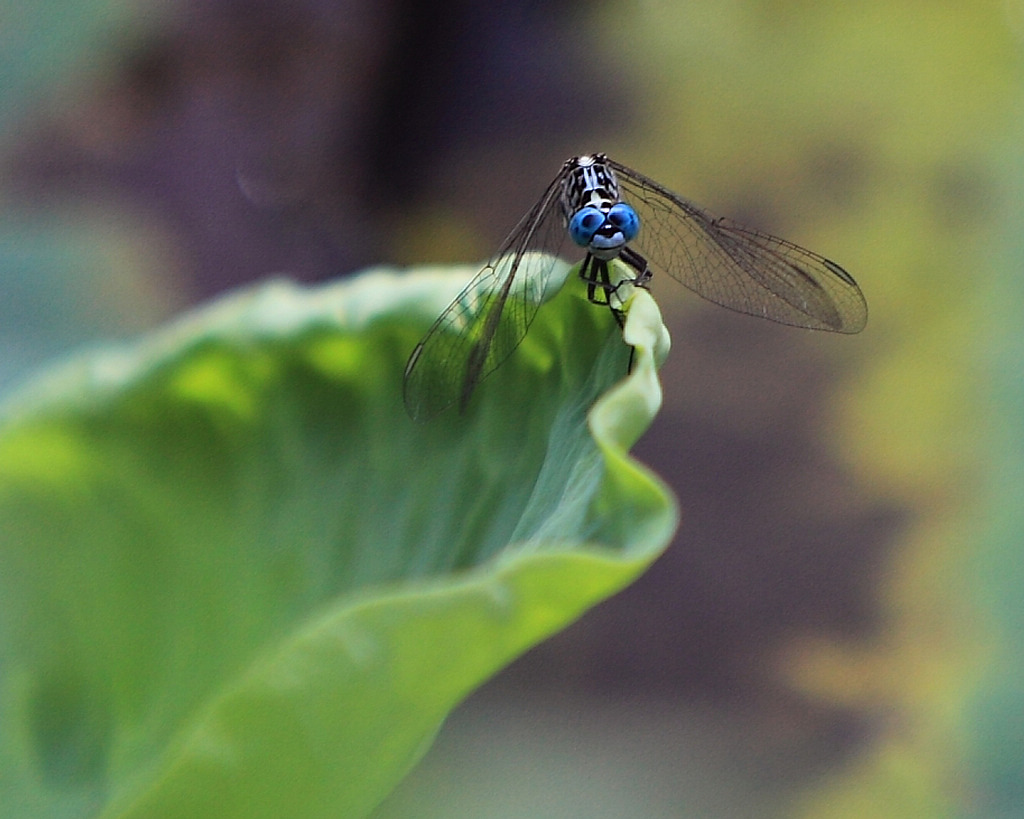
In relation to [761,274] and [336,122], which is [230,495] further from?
[336,122]

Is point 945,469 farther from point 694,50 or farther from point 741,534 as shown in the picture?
point 694,50

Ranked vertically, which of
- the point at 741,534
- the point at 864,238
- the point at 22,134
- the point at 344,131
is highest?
the point at 344,131

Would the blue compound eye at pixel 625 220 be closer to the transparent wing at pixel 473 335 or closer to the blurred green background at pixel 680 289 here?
the transparent wing at pixel 473 335

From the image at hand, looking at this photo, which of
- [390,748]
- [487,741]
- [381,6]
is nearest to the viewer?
[390,748]

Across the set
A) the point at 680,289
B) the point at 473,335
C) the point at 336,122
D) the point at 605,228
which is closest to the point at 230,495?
the point at 473,335

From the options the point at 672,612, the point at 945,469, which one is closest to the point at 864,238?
the point at 945,469
